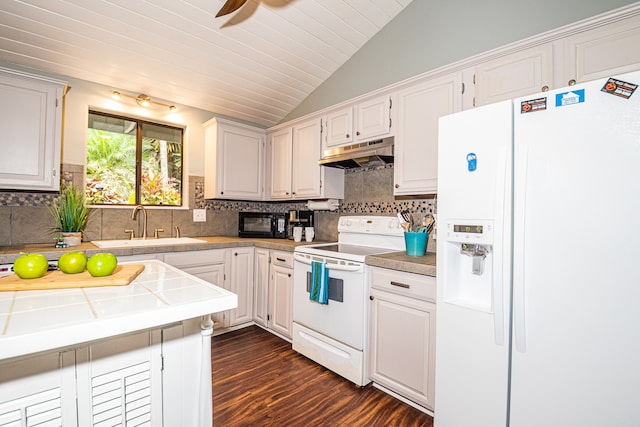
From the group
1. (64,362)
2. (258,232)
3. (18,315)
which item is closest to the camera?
(18,315)

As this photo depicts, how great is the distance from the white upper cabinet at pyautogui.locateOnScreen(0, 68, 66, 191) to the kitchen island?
1.88m

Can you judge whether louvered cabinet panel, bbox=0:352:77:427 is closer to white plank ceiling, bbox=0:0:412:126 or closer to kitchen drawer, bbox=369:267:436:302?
kitchen drawer, bbox=369:267:436:302

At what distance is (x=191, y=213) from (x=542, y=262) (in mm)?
3222

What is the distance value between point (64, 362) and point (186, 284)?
15.1 inches

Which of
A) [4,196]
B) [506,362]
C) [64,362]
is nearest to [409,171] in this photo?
[506,362]

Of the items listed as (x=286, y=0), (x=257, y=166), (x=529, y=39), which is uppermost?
(x=286, y=0)

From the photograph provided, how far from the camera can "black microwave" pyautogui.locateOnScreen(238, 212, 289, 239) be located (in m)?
3.45

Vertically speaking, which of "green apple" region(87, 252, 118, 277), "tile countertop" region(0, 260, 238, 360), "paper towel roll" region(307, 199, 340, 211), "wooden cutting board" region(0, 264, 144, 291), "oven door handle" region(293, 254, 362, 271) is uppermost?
"paper towel roll" region(307, 199, 340, 211)

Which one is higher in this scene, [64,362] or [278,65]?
[278,65]

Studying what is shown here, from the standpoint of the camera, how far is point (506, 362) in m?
1.27

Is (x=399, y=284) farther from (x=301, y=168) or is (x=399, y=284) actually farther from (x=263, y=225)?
(x=263, y=225)

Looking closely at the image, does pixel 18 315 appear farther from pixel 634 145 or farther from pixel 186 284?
pixel 634 145

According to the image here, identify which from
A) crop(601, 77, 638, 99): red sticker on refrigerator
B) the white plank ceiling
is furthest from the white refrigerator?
the white plank ceiling

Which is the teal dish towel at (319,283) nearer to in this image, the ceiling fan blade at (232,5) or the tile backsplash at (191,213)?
the tile backsplash at (191,213)
